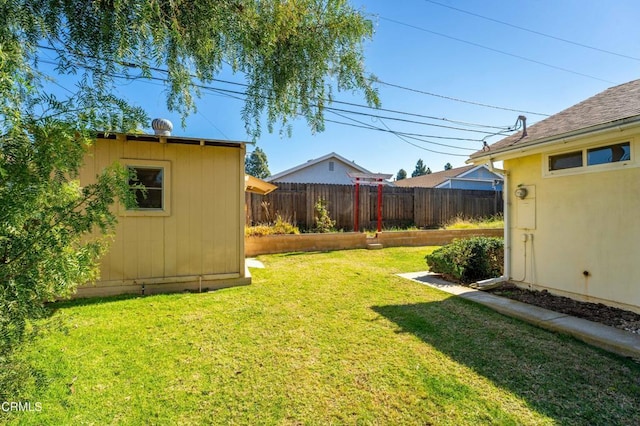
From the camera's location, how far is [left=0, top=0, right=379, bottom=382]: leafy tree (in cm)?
127

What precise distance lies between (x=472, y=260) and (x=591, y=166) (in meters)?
2.76

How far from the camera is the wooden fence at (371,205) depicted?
1173 cm

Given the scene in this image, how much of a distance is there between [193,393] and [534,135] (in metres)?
6.55

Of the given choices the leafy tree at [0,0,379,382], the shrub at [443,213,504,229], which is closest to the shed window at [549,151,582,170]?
the leafy tree at [0,0,379,382]

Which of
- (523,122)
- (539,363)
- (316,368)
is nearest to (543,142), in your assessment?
(523,122)

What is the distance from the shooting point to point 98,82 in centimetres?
178

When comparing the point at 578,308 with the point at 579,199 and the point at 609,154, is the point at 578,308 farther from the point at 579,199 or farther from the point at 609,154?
the point at 609,154

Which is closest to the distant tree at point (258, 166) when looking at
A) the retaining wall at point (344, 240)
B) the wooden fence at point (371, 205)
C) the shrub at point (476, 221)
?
the wooden fence at point (371, 205)

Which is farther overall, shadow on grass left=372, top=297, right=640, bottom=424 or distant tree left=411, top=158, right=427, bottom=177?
distant tree left=411, top=158, right=427, bottom=177

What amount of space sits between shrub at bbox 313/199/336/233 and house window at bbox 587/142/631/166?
A: 26.8 ft

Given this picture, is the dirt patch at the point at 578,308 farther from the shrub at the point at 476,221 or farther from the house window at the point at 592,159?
the shrub at the point at 476,221

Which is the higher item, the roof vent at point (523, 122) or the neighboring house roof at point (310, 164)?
the neighboring house roof at point (310, 164)

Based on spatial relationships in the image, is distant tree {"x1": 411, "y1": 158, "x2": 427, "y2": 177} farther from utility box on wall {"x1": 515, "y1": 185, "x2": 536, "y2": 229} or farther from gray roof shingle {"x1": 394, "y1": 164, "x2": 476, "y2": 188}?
utility box on wall {"x1": 515, "y1": 185, "x2": 536, "y2": 229}

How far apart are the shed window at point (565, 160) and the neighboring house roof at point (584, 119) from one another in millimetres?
445
